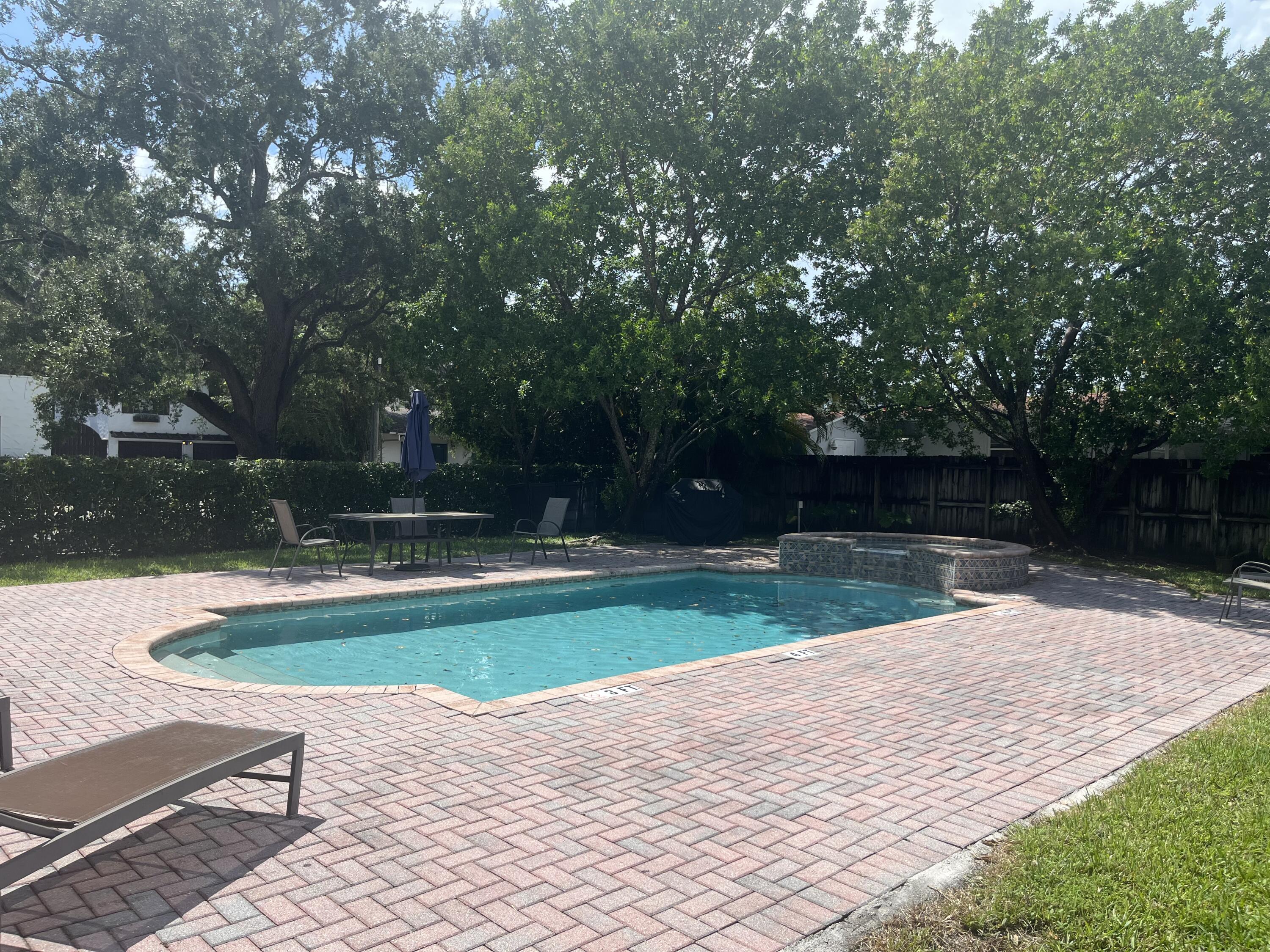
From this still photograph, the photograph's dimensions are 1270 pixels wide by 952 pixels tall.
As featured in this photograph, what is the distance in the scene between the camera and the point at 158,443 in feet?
121

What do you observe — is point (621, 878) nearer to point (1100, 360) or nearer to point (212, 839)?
point (212, 839)

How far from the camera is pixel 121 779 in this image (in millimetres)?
3578

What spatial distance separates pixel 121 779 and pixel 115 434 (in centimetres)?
3614

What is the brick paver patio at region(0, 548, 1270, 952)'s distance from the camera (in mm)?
3266

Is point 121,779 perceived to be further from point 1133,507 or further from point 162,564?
point 1133,507

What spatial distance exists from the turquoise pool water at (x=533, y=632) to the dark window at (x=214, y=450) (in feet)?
95.2

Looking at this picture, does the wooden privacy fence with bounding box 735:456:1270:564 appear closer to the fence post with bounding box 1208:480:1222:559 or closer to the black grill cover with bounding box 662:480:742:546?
the fence post with bounding box 1208:480:1222:559

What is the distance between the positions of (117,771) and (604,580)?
10.3 m

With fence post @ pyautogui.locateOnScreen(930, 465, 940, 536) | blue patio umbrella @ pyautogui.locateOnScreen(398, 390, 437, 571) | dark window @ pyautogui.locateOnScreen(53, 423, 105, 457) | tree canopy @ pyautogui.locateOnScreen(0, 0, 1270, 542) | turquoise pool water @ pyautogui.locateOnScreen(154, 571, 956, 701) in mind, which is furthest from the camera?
dark window @ pyautogui.locateOnScreen(53, 423, 105, 457)

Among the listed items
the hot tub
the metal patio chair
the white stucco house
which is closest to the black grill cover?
the hot tub

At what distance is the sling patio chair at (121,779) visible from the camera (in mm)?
3135

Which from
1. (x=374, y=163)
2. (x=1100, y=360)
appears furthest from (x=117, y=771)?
(x=374, y=163)

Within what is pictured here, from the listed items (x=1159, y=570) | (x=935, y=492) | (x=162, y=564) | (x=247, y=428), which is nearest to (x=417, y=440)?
(x=162, y=564)

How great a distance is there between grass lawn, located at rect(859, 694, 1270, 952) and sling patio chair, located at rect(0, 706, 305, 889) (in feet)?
8.57
